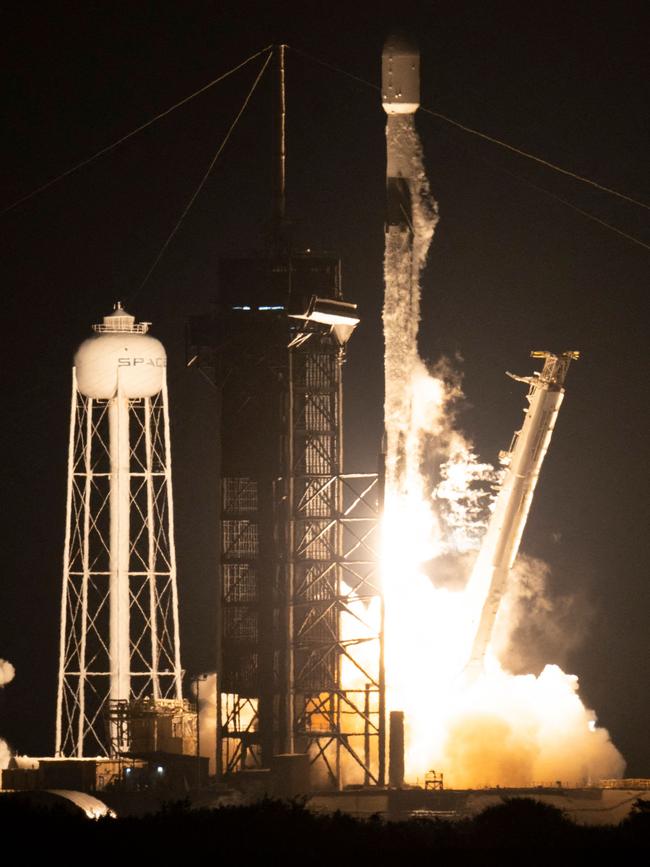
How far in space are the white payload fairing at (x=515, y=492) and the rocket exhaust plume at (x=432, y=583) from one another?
7 cm

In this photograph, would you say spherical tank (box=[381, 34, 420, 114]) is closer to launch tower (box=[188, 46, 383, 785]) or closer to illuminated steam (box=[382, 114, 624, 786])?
illuminated steam (box=[382, 114, 624, 786])

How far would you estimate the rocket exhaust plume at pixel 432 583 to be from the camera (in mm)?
79250

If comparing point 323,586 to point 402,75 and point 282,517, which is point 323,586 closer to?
point 282,517

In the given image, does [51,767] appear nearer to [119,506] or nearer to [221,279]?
[119,506]

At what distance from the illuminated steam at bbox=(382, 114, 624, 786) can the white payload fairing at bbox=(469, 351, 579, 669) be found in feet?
1.11

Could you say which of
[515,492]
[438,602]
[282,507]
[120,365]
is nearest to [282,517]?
[282,507]

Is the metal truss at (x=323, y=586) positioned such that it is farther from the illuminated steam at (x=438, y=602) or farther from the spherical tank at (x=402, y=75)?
the spherical tank at (x=402, y=75)

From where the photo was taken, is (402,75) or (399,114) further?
(399,114)

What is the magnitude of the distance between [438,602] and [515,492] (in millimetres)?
5597

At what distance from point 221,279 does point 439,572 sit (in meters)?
11.6

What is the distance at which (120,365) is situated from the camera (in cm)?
8375

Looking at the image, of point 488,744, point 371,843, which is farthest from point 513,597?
point 371,843

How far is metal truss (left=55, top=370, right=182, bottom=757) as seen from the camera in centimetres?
8406

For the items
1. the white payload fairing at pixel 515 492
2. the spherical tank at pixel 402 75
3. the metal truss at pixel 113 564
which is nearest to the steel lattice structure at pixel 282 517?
the white payload fairing at pixel 515 492
